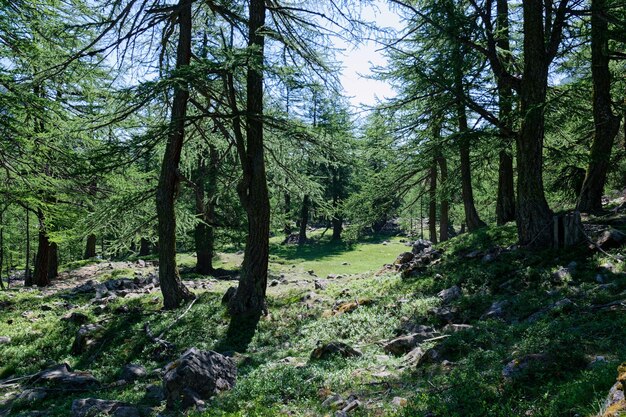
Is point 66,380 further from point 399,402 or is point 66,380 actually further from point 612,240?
point 612,240

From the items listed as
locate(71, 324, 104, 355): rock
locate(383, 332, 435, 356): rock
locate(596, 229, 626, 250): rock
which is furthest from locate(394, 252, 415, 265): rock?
locate(71, 324, 104, 355): rock

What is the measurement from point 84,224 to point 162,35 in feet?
17.9

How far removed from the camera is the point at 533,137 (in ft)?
31.9

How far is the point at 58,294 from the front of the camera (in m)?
14.6

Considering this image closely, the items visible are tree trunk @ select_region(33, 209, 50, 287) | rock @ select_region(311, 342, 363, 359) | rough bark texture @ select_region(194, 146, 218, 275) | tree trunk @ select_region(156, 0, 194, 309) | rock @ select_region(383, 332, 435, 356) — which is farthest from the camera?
rough bark texture @ select_region(194, 146, 218, 275)

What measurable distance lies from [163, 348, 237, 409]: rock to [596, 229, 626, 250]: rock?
24.9ft

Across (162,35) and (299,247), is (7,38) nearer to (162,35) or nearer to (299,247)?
(162,35)

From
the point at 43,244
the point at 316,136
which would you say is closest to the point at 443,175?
the point at 316,136

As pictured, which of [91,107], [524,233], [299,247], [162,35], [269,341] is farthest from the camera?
[299,247]

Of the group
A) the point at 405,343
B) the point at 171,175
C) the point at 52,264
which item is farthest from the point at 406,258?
the point at 52,264

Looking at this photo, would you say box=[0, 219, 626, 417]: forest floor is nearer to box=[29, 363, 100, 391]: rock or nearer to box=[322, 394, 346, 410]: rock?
box=[322, 394, 346, 410]: rock

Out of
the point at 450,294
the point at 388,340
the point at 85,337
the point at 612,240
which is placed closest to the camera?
the point at 388,340

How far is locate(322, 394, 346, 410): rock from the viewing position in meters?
4.96

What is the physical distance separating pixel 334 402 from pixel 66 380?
475 cm
